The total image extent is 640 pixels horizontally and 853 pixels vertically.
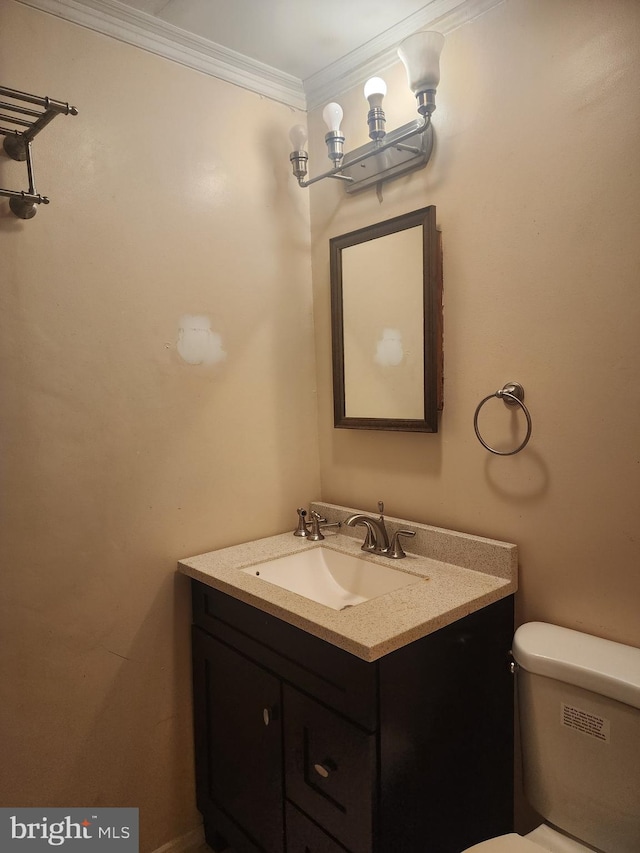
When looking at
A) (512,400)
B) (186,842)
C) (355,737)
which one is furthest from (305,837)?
(512,400)

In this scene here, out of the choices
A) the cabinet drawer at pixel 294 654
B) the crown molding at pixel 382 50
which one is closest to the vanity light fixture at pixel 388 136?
the crown molding at pixel 382 50

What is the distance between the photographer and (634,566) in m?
1.19

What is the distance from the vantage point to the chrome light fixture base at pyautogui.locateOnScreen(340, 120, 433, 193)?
151 cm

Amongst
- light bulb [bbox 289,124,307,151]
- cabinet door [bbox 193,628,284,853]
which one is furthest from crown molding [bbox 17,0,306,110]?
cabinet door [bbox 193,628,284,853]

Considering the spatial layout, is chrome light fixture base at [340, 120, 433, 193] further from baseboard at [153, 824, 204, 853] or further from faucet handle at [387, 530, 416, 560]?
baseboard at [153, 824, 204, 853]

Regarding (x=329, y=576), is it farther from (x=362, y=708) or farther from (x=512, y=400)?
(x=512, y=400)

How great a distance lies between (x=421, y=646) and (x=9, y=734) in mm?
1047

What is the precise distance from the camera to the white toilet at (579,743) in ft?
3.41

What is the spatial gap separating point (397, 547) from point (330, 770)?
1.99 feet

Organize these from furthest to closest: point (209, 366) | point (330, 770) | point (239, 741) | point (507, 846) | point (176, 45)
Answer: point (209, 366) → point (176, 45) → point (239, 741) → point (330, 770) → point (507, 846)

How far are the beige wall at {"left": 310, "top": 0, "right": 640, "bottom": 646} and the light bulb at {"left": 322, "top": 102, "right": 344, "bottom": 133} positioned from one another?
0.51 feet

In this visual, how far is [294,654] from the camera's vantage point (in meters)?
1.26

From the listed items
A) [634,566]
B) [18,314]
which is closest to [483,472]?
[634,566]

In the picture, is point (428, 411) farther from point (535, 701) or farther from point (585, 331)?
point (535, 701)
